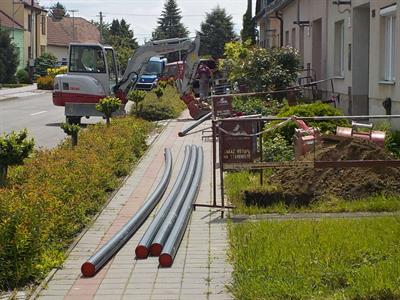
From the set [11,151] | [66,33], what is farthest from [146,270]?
→ [66,33]

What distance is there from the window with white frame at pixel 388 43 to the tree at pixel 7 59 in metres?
46.2

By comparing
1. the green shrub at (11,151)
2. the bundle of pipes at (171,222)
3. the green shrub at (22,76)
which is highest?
the green shrub at (22,76)

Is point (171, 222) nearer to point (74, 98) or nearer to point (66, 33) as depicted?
point (74, 98)

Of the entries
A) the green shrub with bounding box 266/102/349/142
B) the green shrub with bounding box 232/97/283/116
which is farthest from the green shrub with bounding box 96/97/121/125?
the green shrub with bounding box 266/102/349/142

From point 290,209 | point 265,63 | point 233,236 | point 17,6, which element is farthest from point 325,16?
point 17,6

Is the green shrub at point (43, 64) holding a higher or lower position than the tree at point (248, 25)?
lower

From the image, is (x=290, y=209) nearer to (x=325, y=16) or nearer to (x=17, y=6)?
(x=325, y=16)

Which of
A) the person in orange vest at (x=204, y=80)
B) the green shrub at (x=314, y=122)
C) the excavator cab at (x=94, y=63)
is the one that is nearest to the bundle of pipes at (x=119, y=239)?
the green shrub at (x=314, y=122)

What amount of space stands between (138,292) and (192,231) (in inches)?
95.5

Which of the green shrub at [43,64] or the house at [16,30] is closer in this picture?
the house at [16,30]

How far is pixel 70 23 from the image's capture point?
11081cm

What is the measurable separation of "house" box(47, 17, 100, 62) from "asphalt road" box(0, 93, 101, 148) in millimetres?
39933

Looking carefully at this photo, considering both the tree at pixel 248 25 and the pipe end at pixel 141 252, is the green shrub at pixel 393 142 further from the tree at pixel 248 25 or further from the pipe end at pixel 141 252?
the tree at pixel 248 25

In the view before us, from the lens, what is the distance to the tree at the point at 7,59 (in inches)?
2301
